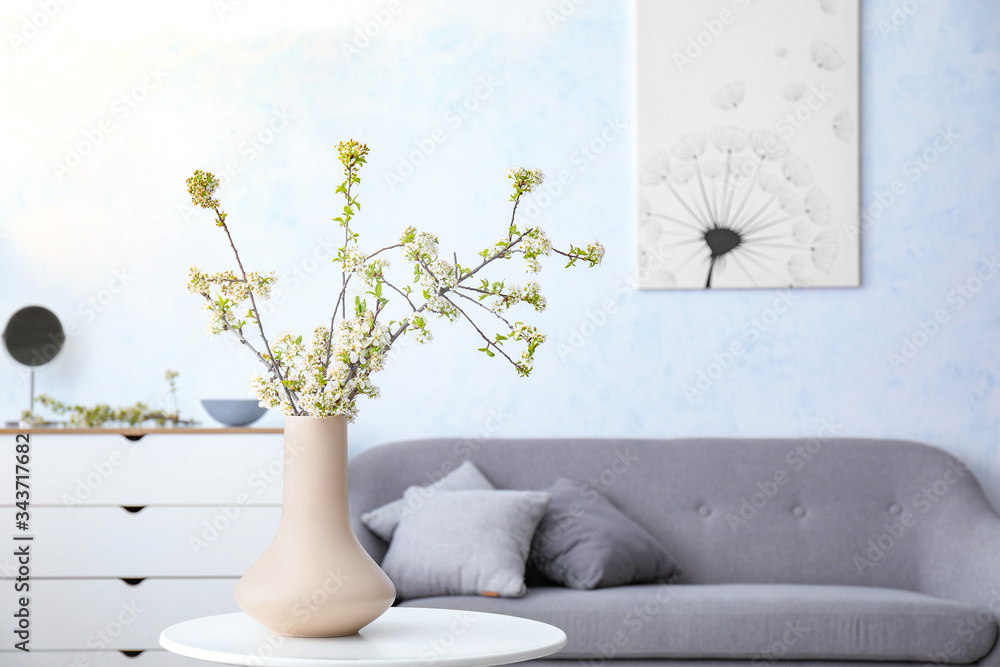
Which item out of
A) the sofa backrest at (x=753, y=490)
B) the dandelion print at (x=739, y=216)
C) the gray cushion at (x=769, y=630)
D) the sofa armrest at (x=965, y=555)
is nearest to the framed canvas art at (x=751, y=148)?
the dandelion print at (x=739, y=216)

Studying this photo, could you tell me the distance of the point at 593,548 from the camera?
2547 mm

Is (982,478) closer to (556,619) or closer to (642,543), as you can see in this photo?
(642,543)

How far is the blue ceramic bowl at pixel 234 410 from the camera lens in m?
2.90

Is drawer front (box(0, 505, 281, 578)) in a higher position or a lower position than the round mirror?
lower

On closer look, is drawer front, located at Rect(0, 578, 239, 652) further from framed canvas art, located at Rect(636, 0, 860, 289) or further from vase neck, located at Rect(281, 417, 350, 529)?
framed canvas art, located at Rect(636, 0, 860, 289)

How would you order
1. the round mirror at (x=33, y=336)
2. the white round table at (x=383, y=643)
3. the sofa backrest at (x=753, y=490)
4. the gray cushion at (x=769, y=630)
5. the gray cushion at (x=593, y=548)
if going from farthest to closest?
the round mirror at (x=33, y=336) → the sofa backrest at (x=753, y=490) → the gray cushion at (x=593, y=548) → the gray cushion at (x=769, y=630) → the white round table at (x=383, y=643)

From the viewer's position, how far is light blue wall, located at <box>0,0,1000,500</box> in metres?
3.17

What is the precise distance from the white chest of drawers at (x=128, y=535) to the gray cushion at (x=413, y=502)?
1.00ft

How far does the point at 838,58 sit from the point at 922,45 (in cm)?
31

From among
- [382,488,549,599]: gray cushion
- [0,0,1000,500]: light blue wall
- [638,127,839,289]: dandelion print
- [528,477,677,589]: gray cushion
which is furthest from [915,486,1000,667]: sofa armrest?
[382,488,549,599]: gray cushion

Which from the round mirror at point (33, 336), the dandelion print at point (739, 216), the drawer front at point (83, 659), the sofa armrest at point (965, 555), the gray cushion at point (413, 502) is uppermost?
the dandelion print at point (739, 216)

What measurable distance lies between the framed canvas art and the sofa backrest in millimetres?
610

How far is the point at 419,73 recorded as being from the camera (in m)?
3.23

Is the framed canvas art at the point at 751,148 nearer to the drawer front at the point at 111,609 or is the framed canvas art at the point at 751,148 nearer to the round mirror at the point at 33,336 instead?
the drawer front at the point at 111,609
